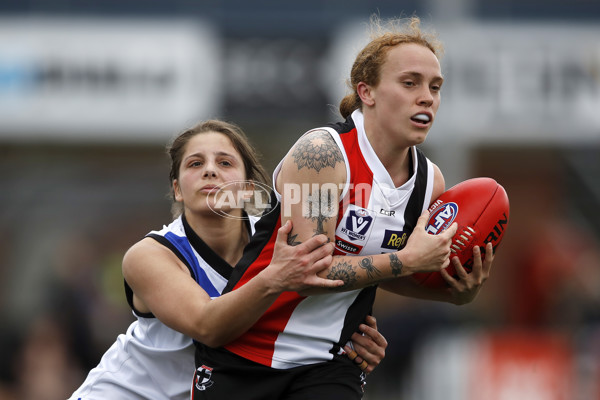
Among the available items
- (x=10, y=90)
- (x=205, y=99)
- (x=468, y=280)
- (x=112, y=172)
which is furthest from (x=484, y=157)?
(x=468, y=280)

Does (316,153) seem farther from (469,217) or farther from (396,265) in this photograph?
(469,217)

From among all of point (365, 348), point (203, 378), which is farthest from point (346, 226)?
point (203, 378)

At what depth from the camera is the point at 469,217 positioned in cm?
449

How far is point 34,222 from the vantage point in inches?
636

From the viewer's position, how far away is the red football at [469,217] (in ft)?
14.7

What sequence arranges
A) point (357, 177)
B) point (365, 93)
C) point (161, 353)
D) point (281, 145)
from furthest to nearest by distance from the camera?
point (281, 145), point (161, 353), point (365, 93), point (357, 177)

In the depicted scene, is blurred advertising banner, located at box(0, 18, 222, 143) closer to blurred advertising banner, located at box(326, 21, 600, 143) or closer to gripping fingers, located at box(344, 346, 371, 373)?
blurred advertising banner, located at box(326, 21, 600, 143)

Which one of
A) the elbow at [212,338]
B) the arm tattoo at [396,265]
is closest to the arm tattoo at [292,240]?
the arm tattoo at [396,265]

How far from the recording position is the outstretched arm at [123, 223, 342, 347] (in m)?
4.04

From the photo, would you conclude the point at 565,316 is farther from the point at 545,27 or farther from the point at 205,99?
the point at 205,99

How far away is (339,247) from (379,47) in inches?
38.3

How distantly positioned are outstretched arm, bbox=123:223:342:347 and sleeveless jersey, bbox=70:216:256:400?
12cm

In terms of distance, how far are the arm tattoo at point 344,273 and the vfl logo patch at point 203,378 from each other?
0.80 metres

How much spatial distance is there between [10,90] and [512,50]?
745 centimetres
